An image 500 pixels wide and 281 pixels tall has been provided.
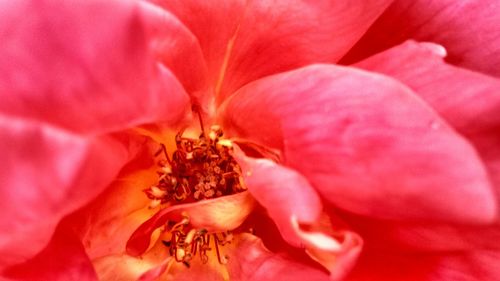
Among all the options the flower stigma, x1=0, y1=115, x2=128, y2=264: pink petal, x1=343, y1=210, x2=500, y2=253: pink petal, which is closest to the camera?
x1=0, y1=115, x2=128, y2=264: pink petal

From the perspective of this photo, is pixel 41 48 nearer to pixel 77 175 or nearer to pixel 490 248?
pixel 77 175

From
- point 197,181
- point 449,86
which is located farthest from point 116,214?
point 449,86

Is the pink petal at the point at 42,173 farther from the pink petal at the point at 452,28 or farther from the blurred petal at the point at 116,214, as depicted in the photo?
the pink petal at the point at 452,28

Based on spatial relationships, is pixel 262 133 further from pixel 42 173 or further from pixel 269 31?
pixel 42 173

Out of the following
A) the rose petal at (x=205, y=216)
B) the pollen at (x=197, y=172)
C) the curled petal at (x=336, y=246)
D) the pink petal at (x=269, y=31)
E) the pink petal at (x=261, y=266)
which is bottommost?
the pink petal at (x=261, y=266)

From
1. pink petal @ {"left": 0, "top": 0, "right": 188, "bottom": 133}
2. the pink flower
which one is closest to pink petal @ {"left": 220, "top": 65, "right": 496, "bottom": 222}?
the pink flower

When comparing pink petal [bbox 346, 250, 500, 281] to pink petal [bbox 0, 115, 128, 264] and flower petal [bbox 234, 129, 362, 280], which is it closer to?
flower petal [bbox 234, 129, 362, 280]

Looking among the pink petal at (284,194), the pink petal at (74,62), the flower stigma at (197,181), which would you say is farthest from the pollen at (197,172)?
the pink petal at (74,62)
